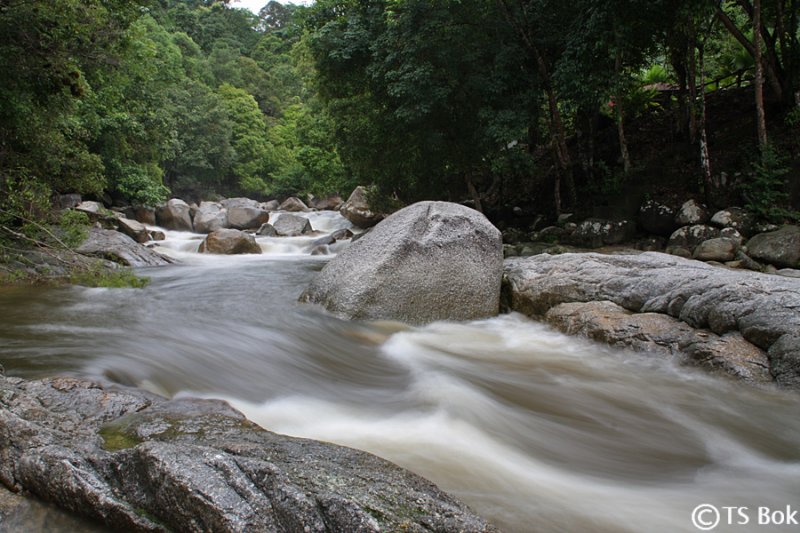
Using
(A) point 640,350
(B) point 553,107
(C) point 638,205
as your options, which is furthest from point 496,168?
(A) point 640,350

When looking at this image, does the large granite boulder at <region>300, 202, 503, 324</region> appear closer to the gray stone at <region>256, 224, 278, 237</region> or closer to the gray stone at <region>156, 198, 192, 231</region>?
the gray stone at <region>256, 224, 278, 237</region>

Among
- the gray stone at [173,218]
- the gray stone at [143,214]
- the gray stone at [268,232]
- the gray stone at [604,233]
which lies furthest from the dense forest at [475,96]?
the gray stone at [268,232]

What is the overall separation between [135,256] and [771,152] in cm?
1507

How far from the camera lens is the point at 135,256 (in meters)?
12.1

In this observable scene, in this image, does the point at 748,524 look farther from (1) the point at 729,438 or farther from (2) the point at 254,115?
(2) the point at 254,115

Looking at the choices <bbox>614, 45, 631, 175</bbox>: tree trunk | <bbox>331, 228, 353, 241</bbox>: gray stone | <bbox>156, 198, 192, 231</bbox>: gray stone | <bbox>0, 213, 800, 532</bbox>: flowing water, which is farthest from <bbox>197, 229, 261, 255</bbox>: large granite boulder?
<bbox>614, 45, 631, 175</bbox>: tree trunk

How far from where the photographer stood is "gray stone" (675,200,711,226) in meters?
11.2

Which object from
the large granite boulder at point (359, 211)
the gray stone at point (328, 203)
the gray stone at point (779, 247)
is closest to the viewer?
the gray stone at point (779, 247)

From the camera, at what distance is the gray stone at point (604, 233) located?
12.2 meters

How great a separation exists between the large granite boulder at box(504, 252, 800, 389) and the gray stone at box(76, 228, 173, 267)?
916 cm

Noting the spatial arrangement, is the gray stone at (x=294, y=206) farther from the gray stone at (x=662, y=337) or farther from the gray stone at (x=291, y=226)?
the gray stone at (x=662, y=337)

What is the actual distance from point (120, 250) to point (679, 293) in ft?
39.1

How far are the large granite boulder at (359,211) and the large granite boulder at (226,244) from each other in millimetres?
6828

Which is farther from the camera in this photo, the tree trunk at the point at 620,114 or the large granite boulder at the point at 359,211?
the large granite boulder at the point at 359,211
